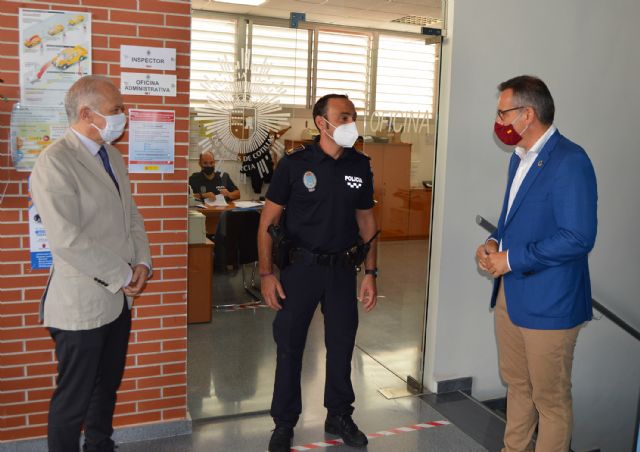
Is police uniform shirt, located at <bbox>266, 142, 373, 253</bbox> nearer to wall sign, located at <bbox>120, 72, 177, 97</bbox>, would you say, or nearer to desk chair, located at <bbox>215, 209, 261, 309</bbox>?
wall sign, located at <bbox>120, 72, 177, 97</bbox>

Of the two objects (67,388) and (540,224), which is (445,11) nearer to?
(540,224)

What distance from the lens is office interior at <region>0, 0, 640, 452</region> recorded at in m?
3.59

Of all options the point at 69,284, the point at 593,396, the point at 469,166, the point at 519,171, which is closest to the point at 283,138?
the point at 469,166

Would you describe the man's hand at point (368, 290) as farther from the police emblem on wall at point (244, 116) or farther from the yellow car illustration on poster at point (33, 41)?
the yellow car illustration on poster at point (33, 41)

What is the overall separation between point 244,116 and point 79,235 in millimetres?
1629

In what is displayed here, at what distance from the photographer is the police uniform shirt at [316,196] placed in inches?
120

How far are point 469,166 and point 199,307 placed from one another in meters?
2.42

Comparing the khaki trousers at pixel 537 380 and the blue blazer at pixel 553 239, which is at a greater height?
the blue blazer at pixel 553 239

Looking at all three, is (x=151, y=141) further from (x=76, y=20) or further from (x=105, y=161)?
(x=76, y=20)

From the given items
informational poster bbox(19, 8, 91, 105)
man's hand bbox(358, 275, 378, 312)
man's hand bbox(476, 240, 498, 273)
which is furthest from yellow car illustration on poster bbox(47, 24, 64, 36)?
man's hand bbox(476, 240, 498, 273)

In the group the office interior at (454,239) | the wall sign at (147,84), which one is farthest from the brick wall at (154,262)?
the office interior at (454,239)

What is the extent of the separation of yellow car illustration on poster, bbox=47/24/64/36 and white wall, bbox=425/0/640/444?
2266 millimetres

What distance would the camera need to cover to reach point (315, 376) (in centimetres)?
423

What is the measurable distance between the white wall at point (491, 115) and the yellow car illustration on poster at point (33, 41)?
236 cm
